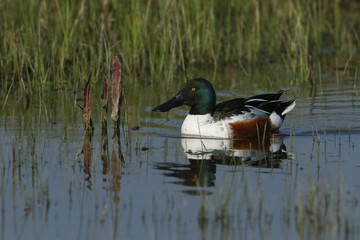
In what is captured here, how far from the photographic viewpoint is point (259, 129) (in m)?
7.77

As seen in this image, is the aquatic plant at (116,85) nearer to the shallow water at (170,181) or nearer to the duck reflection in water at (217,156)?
the shallow water at (170,181)

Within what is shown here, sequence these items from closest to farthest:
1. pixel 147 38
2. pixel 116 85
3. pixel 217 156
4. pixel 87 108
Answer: pixel 217 156
pixel 87 108
pixel 116 85
pixel 147 38

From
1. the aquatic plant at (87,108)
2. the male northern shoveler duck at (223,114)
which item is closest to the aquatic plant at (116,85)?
the aquatic plant at (87,108)

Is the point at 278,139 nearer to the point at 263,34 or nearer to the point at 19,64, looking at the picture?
the point at 19,64

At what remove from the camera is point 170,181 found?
5.47 m

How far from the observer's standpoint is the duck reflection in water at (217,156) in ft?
18.6

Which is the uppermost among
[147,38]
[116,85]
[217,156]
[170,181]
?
[147,38]

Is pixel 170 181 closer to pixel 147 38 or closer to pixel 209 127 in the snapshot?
pixel 209 127

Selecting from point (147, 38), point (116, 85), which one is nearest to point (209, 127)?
point (116, 85)

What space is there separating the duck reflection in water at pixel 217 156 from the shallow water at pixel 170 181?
0.03ft

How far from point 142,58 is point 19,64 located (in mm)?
→ 1891

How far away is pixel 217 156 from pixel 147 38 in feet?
14.4

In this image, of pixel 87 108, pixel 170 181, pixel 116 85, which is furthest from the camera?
pixel 116 85

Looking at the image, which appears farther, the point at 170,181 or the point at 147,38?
the point at 147,38
